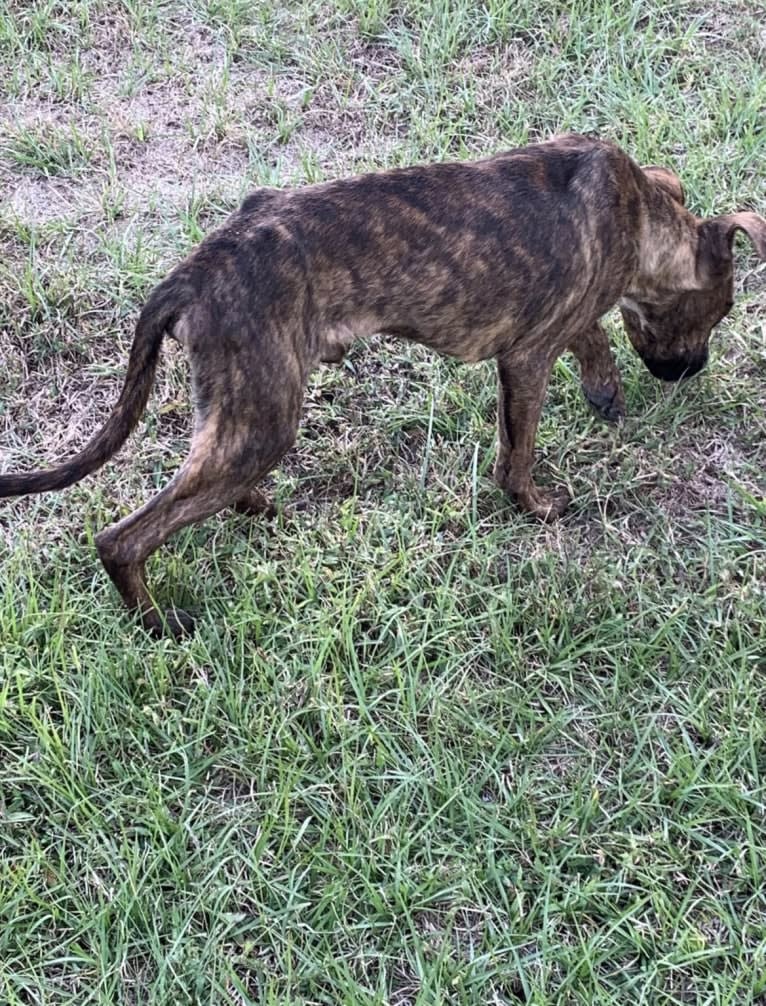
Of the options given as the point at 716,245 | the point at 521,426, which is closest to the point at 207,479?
the point at 521,426

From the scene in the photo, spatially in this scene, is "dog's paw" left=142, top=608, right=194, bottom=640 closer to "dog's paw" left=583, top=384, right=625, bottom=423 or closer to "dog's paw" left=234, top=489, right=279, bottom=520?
"dog's paw" left=234, top=489, right=279, bottom=520

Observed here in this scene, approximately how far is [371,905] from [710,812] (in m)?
0.99

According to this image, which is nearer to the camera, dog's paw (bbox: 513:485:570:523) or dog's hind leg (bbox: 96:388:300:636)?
dog's hind leg (bbox: 96:388:300:636)

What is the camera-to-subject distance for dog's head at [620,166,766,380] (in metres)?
3.91

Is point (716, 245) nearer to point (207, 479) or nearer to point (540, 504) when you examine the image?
point (540, 504)

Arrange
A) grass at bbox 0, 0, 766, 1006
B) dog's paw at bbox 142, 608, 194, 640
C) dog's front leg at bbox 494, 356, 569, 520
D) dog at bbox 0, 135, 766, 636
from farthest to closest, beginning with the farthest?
dog's front leg at bbox 494, 356, 569, 520
dog's paw at bbox 142, 608, 194, 640
dog at bbox 0, 135, 766, 636
grass at bbox 0, 0, 766, 1006

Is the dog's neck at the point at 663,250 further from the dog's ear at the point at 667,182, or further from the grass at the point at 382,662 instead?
the grass at the point at 382,662

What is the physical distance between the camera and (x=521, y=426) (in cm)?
385

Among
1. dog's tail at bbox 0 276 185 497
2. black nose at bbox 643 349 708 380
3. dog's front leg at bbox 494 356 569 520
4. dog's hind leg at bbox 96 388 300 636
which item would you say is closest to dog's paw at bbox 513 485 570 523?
dog's front leg at bbox 494 356 569 520

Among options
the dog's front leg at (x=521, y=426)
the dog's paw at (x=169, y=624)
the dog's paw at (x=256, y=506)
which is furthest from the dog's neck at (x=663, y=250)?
the dog's paw at (x=169, y=624)

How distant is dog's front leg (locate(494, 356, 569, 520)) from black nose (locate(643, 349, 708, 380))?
0.56 meters

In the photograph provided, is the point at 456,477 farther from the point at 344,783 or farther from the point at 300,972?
the point at 300,972

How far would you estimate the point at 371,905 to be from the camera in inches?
117

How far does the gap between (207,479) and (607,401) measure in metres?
1.65
